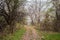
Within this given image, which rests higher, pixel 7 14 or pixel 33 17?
pixel 7 14

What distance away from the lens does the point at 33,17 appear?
60.4 meters

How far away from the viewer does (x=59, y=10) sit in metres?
31.8

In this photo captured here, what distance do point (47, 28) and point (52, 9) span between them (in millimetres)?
6276

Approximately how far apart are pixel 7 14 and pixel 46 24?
29.5ft

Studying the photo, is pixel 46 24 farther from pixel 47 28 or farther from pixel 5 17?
pixel 5 17

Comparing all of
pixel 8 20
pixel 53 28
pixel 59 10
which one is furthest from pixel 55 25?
pixel 8 20

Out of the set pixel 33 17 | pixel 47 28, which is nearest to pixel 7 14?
→ pixel 47 28

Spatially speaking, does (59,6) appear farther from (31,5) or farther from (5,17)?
(31,5)

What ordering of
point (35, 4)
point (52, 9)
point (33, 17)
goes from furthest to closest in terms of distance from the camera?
point (33, 17)
point (35, 4)
point (52, 9)

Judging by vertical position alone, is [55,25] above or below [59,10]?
below

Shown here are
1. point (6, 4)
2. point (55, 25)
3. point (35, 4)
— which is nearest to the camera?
point (6, 4)

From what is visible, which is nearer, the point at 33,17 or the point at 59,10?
the point at 59,10

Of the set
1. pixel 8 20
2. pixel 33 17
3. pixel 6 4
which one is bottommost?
pixel 33 17

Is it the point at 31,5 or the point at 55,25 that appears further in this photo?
the point at 31,5
